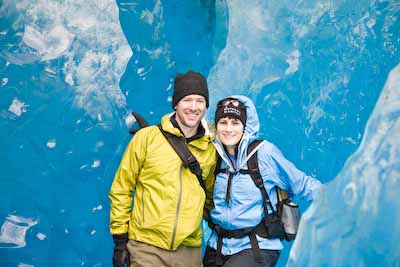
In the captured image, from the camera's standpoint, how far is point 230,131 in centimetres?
285

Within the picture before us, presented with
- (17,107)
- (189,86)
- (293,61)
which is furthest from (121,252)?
(293,61)

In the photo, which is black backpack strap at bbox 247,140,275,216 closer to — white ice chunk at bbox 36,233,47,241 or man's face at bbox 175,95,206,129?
man's face at bbox 175,95,206,129

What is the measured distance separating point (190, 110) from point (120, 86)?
68.3 inches

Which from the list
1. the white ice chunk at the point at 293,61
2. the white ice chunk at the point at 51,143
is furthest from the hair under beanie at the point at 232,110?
the white ice chunk at the point at 51,143

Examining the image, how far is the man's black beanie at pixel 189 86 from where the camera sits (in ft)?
9.37

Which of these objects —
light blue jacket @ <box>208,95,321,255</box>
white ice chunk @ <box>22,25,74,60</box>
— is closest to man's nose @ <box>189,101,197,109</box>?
light blue jacket @ <box>208,95,321,255</box>

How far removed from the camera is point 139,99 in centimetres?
453

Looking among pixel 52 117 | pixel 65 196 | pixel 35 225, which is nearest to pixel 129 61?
pixel 52 117

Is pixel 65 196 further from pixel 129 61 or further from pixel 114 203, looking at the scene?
pixel 114 203

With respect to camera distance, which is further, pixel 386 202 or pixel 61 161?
pixel 61 161

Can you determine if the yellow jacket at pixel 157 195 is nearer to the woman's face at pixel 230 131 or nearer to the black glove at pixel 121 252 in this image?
the black glove at pixel 121 252

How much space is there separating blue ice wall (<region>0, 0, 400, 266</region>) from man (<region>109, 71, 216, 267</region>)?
1601 mm

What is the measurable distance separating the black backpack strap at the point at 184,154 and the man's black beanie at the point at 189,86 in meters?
0.20

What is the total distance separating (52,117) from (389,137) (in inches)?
101
